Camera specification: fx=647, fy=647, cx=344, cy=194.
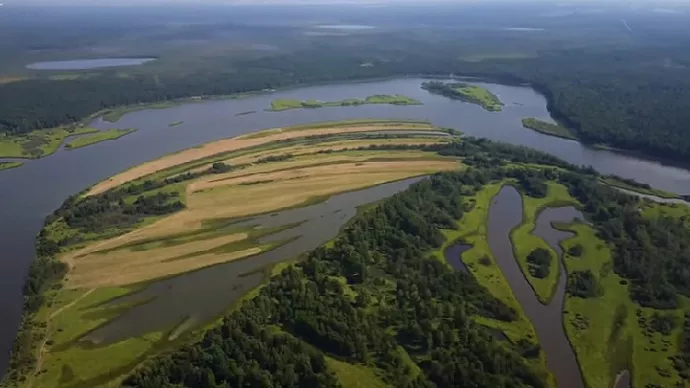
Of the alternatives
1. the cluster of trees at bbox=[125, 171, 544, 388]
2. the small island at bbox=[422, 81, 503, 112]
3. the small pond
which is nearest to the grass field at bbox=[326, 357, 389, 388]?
the cluster of trees at bbox=[125, 171, 544, 388]

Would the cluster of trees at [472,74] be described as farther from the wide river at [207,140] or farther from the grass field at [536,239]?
the grass field at [536,239]

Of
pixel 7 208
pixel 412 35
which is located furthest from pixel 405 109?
pixel 412 35

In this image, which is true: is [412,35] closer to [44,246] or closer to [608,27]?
[608,27]

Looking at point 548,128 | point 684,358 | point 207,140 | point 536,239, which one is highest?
point 548,128

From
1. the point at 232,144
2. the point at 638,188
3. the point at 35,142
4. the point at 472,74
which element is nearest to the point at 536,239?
the point at 638,188

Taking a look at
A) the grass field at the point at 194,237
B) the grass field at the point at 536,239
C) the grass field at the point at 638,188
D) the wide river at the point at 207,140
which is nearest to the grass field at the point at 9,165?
the wide river at the point at 207,140

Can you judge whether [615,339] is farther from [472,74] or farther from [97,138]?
[472,74]
